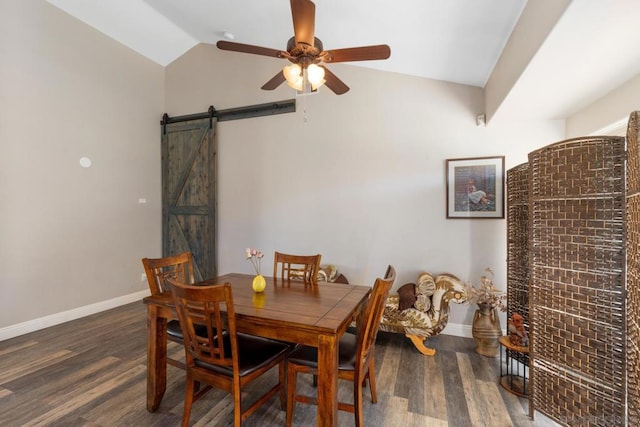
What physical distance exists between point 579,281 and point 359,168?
2.51 meters

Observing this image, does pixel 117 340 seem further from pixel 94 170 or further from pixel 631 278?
pixel 631 278

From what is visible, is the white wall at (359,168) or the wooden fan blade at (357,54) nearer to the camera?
the wooden fan blade at (357,54)

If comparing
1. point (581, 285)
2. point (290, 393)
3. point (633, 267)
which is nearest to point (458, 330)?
point (581, 285)

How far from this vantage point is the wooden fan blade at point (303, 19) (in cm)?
176

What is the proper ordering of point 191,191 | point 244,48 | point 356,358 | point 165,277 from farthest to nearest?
point 191,191 < point 165,277 < point 244,48 < point 356,358

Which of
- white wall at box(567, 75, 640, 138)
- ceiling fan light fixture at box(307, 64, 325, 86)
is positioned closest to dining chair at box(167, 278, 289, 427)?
ceiling fan light fixture at box(307, 64, 325, 86)

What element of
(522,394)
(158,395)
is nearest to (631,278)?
(522,394)

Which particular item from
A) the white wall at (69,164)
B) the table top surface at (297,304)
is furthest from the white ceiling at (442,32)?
the table top surface at (297,304)

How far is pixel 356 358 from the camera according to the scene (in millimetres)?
1793

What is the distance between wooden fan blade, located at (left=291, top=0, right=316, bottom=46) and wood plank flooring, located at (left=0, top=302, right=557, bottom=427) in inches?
98.9

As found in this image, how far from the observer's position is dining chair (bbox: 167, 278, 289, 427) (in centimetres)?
159

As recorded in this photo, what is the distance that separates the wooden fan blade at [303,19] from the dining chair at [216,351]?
1.58 metres

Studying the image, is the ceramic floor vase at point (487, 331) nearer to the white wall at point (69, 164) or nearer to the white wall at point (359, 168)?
the white wall at point (359, 168)

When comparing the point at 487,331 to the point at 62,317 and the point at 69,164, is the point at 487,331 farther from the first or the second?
the point at 69,164
